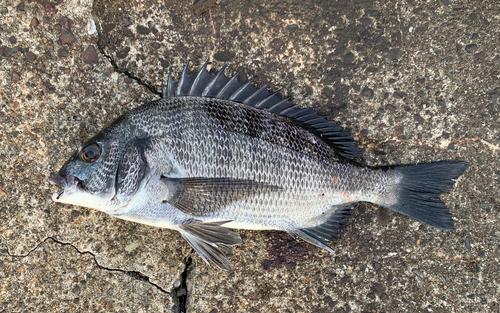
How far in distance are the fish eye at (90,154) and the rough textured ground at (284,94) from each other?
1.72 ft

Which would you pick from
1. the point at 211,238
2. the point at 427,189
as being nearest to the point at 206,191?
the point at 211,238

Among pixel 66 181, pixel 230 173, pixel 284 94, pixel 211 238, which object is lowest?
pixel 211 238

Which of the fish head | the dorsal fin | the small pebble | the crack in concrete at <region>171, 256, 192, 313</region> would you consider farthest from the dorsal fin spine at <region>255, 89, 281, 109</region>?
the small pebble

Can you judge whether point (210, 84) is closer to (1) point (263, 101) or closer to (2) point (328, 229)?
(1) point (263, 101)

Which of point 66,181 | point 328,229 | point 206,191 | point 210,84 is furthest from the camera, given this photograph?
point 328,229

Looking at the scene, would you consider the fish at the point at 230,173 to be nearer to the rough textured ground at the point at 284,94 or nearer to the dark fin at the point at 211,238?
the dark fin at the point at 211,238

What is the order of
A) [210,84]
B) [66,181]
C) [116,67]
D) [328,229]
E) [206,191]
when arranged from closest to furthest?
[66,181] < [206,191] < [210,84] < [328,229] < [116,67]

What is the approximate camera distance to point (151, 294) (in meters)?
2.66

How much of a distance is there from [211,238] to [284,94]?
137 centimetres

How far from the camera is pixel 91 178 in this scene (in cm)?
216

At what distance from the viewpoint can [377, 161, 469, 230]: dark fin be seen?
8.52 ft

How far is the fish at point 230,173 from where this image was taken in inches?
87.4

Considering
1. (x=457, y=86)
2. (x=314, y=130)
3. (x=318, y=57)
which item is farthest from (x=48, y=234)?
(x=457, y=86)

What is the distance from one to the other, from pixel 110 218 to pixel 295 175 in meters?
1.55
